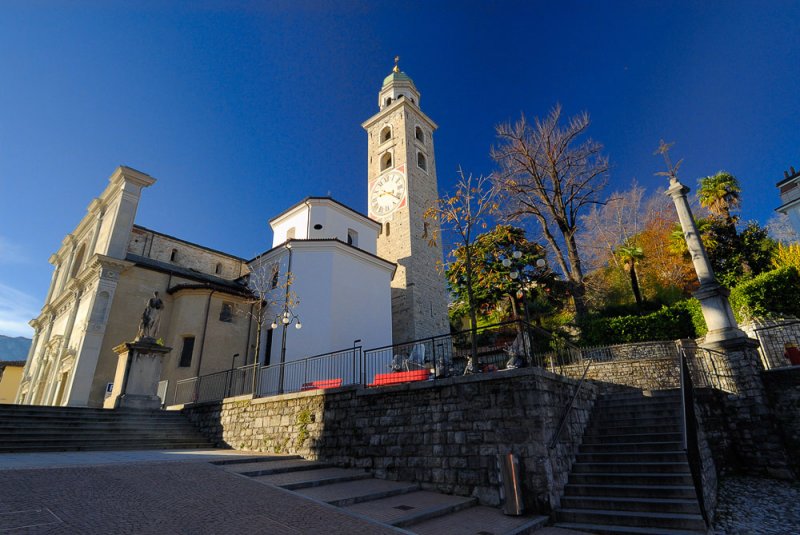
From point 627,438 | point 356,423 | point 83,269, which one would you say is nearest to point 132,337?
point 83,269

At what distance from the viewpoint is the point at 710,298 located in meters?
11.3

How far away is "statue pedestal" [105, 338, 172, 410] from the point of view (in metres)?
13.4

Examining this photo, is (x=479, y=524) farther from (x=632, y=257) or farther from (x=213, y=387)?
(x=632, y=257)

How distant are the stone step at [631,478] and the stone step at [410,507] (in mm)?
2075

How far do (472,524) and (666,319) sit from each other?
16187 millimetres

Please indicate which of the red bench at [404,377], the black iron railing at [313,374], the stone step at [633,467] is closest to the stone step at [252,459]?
the black iron railing at [313,374]

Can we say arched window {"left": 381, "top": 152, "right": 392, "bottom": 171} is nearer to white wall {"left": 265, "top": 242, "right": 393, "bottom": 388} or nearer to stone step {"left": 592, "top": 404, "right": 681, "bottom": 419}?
white wall {"left": 265, "top": 242, "right": 393, "bottom": 388}

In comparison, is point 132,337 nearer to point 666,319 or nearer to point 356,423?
point 356,423

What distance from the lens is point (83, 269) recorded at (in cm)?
2017

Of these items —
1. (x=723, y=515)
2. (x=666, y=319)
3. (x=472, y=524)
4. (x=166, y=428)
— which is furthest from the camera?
(x=666, y=319)

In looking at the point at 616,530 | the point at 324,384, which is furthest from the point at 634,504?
the point at 324,384

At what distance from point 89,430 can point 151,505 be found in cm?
787

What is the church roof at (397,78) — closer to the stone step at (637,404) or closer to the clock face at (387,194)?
the clock face at (387,194)

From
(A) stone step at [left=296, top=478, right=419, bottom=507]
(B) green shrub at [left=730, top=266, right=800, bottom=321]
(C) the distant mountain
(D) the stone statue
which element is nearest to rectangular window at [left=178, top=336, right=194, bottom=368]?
(D) the stone statue
